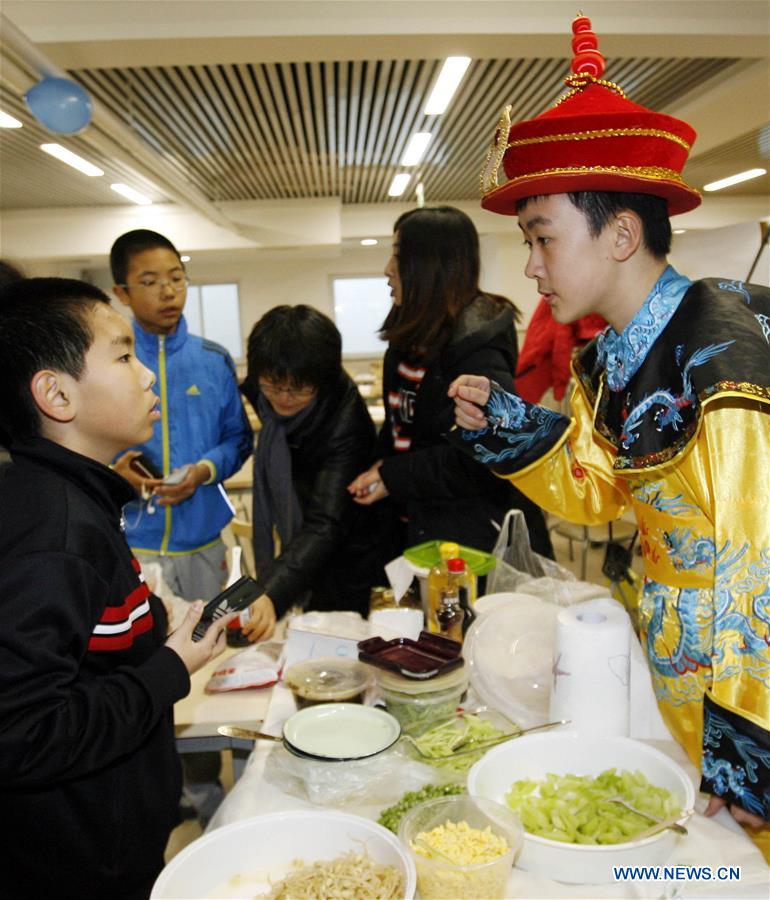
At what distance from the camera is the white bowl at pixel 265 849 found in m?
0.84

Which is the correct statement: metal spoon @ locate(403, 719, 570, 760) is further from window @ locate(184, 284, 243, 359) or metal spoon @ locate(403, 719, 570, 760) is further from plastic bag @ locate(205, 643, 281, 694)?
window @ locate(184, 284, 243, 359)

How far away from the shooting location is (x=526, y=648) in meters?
1.28

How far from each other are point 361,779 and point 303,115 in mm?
5627

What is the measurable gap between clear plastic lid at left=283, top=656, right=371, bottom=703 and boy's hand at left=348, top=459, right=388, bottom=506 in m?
0.75

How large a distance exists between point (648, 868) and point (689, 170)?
9.16 metres

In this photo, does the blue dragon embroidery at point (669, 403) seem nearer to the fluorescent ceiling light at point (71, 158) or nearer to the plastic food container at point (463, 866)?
the plastic food container at point (463, 866)

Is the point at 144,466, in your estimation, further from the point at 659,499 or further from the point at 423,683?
the point at 659,499

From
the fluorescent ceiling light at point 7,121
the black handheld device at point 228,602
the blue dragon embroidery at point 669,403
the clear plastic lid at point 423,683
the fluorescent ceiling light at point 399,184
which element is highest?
the fluorescent ceiling light at point 399,184

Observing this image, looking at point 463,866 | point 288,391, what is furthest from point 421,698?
point 288,391

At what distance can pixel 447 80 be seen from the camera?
14.9 ft

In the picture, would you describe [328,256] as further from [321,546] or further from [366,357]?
[321,546]

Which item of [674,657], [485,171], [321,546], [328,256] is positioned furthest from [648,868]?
[328,256]

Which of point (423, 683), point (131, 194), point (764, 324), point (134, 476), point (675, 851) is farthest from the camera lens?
point (131, 194)

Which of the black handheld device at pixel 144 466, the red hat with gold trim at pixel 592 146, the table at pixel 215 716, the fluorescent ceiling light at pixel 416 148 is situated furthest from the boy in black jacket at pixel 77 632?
the fluorescent ceiling light at pixel 416 148
